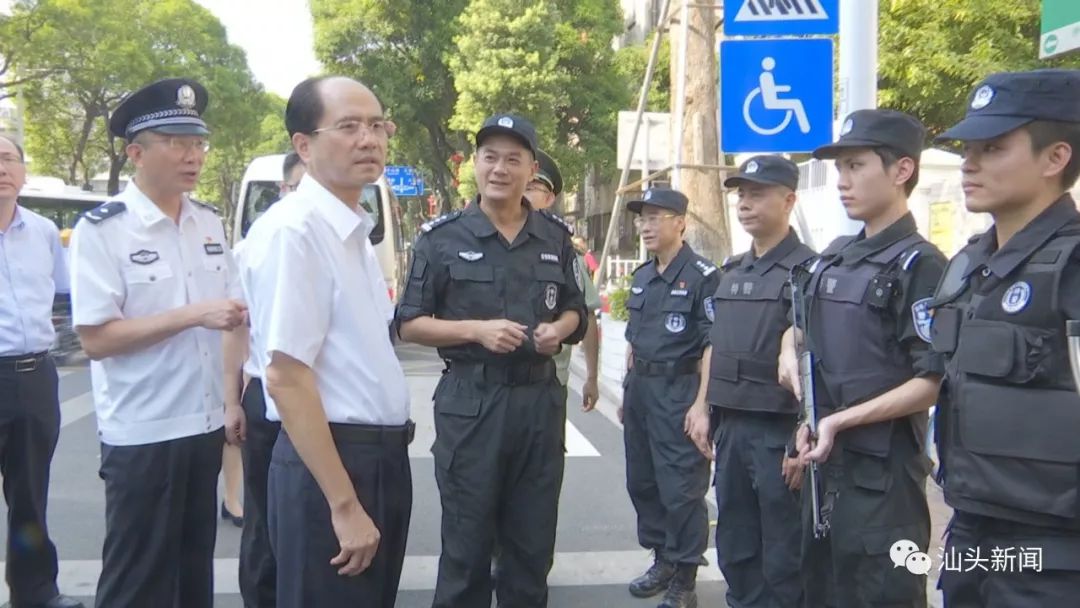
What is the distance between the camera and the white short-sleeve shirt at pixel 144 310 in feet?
8.99

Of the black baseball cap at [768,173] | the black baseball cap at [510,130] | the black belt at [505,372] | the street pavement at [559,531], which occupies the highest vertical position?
the black baseball cap at [510,130]

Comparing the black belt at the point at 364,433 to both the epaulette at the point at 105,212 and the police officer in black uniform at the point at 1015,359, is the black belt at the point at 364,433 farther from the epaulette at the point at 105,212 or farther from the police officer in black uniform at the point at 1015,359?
the police officer in black uniform at the point at 1015,359

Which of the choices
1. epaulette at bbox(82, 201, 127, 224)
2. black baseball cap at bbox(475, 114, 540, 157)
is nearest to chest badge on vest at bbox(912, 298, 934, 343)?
black baseball cap at bbox(475, 114, 540, 157)

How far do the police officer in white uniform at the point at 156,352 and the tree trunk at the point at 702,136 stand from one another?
641 centimetres

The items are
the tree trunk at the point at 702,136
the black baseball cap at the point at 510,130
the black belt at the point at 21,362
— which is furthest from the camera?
the tree trunk at the point at 702,136

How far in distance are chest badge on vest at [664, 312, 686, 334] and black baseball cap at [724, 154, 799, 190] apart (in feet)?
2.54

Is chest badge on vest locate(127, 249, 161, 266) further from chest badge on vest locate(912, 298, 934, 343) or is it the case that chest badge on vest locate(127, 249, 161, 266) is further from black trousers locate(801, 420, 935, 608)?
chest badge on vest locate(912, 298, 934, 343)

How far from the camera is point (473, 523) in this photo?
309cm

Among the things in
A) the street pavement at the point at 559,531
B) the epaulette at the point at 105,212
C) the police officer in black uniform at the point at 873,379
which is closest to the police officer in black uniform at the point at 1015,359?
the police officer in black uniform at the point at 873,379

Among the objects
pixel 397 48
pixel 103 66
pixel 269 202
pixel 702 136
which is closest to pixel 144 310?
pixel 702 136

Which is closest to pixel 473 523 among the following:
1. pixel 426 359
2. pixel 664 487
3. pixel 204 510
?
pixel 204 510

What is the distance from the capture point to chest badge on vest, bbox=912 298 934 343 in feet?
8.16

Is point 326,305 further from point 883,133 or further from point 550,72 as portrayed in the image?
point 550,72

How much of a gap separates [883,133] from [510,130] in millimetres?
1281
